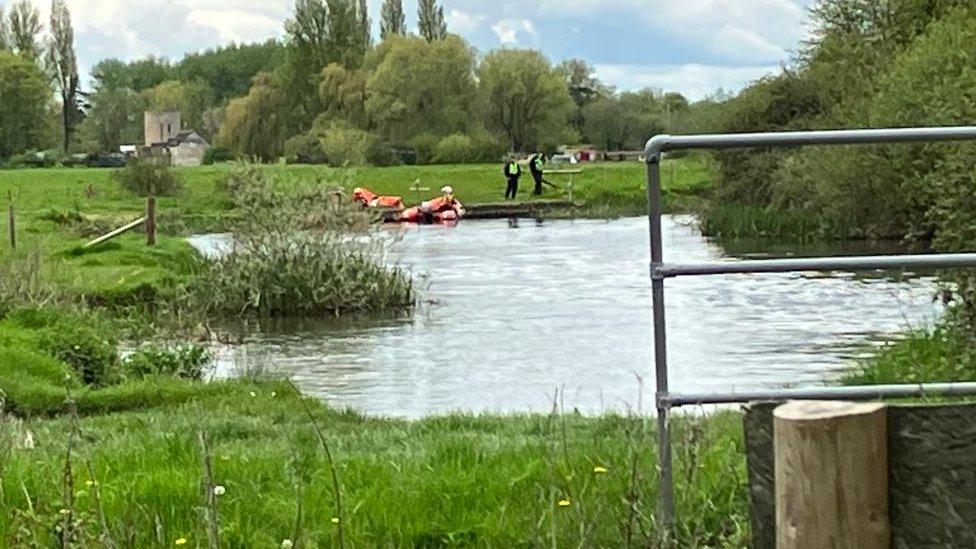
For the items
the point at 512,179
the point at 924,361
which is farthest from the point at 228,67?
the point at 924,361

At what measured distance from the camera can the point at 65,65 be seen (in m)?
127

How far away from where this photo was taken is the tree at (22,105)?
102688 millimetres

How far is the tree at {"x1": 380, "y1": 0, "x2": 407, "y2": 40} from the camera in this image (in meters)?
121

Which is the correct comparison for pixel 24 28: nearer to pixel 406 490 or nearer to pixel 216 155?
pixel 216 155

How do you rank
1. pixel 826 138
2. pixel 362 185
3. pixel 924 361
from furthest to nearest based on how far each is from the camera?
pixel 362 185 < pixel 924 361 < pixel 826 138

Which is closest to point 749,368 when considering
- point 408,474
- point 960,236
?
point 960,236

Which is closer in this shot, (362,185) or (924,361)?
(924,361)

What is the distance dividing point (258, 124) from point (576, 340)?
79.2m

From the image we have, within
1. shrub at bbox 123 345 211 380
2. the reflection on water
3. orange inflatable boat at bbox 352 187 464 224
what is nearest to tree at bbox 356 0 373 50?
orange inflatable boat at bbox 352 187 464 224

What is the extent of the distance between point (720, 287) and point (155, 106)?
361 ft

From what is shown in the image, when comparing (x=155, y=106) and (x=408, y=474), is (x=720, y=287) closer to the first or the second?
(x=408, y=474)

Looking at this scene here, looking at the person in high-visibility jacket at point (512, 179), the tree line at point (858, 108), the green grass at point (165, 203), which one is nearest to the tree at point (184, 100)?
the green grass at point (165, 203)

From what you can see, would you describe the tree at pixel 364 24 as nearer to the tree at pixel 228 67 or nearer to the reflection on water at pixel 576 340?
the tree at pixel 228 67

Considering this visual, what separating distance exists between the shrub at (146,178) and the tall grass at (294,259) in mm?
37542
